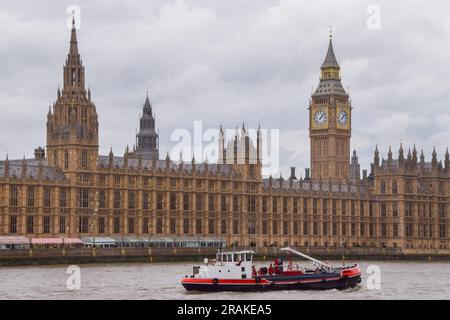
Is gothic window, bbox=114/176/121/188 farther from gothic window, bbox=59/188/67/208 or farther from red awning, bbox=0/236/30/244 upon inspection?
red awning, bbox=0/236/30/244

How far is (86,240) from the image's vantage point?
161625mm

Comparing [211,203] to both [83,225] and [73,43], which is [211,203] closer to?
[83,225]

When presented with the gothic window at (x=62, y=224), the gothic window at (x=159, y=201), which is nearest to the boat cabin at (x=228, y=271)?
the gothic window at (x=62, y=224)

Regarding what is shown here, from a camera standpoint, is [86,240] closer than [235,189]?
Yes

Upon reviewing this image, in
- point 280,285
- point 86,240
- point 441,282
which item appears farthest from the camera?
point 86,240

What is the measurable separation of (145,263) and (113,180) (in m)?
21.5

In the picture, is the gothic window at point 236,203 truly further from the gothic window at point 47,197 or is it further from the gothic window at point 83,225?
the gothic window at point 47,197

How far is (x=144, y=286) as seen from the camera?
344 ft

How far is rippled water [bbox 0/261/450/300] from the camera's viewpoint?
96062 mm
